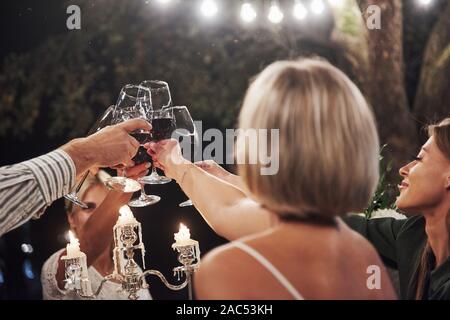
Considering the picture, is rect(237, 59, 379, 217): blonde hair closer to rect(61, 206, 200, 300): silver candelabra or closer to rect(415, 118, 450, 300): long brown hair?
rect(61, 206, 200, 300): silver candelabra

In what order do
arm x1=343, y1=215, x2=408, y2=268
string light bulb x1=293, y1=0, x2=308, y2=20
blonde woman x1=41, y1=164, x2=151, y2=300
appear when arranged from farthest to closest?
string light bulb x1=293, y1=0, x2=308, y2=20
blonde woman x1=41, y1=164, x2=151, y2=300
arm x1=343, y1=215, x2=408, y2=268

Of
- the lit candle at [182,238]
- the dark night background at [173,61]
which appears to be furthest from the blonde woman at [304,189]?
the dark night background at [173,61]

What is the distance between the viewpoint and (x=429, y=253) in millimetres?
1838

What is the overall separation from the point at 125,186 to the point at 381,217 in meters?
0.86

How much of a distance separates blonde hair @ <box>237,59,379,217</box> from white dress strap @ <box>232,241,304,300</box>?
0.11 m

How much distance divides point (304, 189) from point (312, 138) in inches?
3.8

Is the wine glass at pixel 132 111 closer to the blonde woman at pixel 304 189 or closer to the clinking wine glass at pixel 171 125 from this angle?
the clinking wine glass at pixel 171 125

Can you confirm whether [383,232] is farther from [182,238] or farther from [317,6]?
[317,6]

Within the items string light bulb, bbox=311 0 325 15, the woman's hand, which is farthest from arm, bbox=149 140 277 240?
string light bulb, bbox=311 0 325 15

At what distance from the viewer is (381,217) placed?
2.10 m

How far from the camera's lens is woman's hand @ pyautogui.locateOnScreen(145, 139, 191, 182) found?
171cm

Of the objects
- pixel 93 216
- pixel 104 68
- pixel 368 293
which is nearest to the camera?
pixel 368 293
